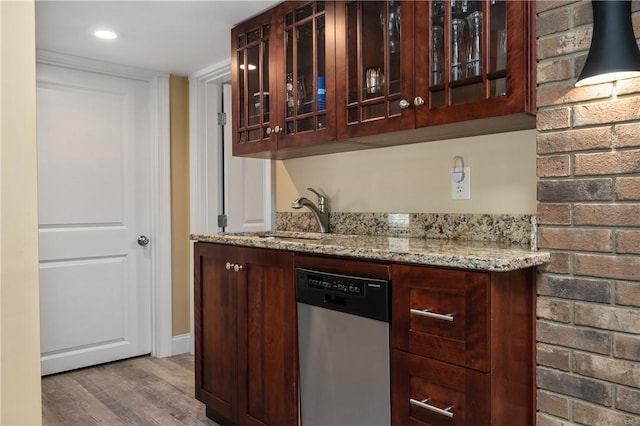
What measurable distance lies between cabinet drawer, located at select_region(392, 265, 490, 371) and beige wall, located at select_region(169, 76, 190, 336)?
8.11 ft

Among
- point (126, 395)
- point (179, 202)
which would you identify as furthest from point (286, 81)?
point (126, 395)

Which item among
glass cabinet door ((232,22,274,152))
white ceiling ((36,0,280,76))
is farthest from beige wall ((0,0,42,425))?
white ceiling ((36,0,280,76))

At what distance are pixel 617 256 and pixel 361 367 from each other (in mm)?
844

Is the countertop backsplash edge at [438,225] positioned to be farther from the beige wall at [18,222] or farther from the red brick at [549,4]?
the beige wall at [18,222]

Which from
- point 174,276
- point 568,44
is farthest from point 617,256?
point 174,276

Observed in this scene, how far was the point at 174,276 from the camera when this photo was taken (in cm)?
359

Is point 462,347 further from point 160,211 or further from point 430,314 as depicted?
point 160,211

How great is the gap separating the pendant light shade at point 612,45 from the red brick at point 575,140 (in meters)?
0.16

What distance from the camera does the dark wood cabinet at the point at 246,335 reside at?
6.29 ft

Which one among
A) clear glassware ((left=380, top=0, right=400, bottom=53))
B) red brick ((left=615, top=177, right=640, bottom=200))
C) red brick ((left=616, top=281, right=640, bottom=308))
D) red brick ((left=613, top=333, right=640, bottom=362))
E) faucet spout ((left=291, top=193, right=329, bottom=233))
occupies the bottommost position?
red brick ((left=613, top=333, right=640, bottom=362))

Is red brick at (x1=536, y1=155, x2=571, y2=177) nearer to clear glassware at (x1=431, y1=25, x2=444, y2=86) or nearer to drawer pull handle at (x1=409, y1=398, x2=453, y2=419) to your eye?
clear glassware at (x1=431, y1=25, x2=444, y2=86)

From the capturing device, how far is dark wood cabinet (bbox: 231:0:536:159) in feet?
4.91

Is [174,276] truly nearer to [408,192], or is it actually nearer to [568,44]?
[408,192]

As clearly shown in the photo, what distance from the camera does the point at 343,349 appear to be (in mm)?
1679
